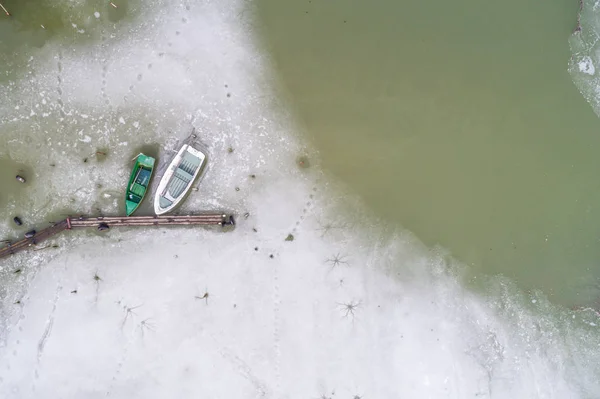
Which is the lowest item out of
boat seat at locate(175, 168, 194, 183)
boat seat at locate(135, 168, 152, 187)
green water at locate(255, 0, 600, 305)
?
boat seat at locate(135, 168, 152, 187)

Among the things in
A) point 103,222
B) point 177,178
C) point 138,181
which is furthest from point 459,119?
point 103,222

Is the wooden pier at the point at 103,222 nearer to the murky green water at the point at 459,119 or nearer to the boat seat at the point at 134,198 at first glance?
the boat seat at the point at 134,198

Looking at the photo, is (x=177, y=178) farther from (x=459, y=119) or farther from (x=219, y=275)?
(x=459, y=119)

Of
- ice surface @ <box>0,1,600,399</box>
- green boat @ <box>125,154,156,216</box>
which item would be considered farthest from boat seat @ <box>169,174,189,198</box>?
green boat @ <box>125,154,156,216</box>

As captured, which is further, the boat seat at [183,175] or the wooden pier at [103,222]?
the wooden pier at [103,222]

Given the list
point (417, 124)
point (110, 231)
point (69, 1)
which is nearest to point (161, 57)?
point (69, 1)

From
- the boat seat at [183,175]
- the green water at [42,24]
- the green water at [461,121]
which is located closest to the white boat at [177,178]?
the boat seat at [183,175]

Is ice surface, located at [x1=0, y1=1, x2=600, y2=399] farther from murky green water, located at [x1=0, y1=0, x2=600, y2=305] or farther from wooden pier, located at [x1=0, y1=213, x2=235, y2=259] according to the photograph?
murky green water, located at [x1=0, y1=0, x2=600, y2=305]
